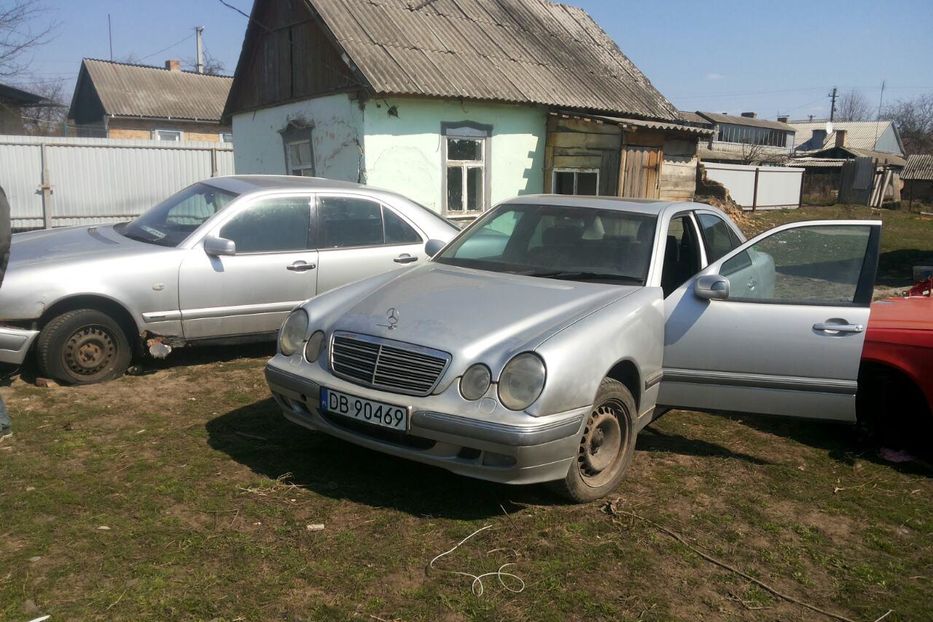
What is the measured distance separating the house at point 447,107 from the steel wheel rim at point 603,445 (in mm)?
8685

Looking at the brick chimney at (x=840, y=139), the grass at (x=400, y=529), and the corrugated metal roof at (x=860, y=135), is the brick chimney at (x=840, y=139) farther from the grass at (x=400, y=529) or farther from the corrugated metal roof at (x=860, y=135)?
the grass at (x=400, y=529)

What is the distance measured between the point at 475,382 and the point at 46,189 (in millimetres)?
15343

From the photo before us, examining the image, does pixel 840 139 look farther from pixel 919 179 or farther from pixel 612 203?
pixel 612 203

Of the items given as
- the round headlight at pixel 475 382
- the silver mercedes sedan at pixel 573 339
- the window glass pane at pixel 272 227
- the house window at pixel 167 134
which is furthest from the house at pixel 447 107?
the house window at pixel 167 134

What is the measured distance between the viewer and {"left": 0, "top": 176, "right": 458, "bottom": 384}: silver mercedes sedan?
210 inches

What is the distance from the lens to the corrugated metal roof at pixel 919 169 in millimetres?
41938

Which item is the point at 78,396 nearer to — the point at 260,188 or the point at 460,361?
the point at 260,188

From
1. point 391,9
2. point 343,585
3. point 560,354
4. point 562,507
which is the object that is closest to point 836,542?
point 562,507

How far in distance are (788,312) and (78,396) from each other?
4.81m

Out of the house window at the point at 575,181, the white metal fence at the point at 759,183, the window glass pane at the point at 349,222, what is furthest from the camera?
the white metal fence at the point at 759,183

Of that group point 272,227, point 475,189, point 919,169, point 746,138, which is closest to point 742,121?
point 746,138

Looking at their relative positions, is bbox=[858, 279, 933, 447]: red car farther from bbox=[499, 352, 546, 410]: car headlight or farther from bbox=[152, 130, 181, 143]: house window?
bbox=[152, 130, 181, 143]: house window

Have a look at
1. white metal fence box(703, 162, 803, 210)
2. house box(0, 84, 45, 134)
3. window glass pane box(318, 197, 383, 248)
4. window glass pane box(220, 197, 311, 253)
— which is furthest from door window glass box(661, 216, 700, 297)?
house box(0, 84, 45, 134)

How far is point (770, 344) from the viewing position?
14.1 feet
